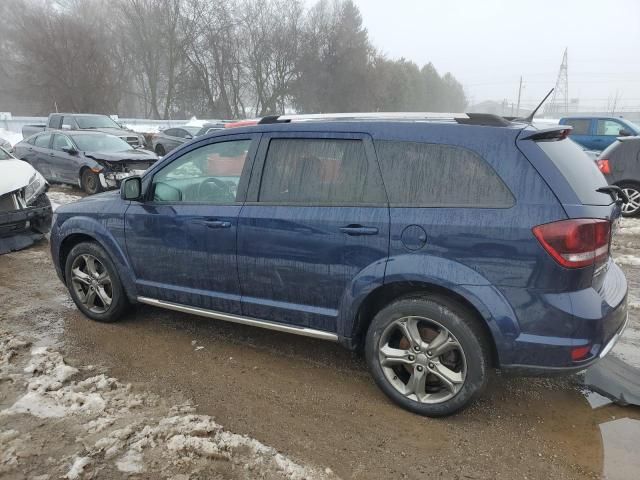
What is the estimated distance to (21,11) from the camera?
3941cm

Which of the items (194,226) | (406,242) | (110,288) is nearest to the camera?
(406,242)

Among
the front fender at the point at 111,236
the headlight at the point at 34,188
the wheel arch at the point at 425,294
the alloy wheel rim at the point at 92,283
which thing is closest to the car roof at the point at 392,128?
the wheel arch at the point at 425,294

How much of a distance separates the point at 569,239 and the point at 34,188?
281 inches

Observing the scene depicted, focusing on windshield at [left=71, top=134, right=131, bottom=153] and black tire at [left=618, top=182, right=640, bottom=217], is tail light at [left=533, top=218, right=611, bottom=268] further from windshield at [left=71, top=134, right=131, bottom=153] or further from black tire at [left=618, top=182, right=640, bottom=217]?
windshield at [left=71, top=134, right=131, bottom=153]

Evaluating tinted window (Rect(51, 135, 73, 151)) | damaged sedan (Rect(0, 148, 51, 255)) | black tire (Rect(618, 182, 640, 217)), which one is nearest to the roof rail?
damaged sedan (Rect(0, 148, 51, 255))

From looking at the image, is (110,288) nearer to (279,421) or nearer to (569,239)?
(279,421)

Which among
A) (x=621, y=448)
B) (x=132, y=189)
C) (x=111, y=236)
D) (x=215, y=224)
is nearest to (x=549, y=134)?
(x=621, y=448)

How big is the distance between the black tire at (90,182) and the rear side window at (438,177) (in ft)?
31.2

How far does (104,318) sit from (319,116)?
2.66m

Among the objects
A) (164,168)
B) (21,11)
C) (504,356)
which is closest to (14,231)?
(164,168)

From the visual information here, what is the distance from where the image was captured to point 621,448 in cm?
264

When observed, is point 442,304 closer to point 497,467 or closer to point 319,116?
point 497,467

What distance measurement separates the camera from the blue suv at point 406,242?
251 centimetres

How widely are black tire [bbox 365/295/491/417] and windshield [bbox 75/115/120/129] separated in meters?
16.1
